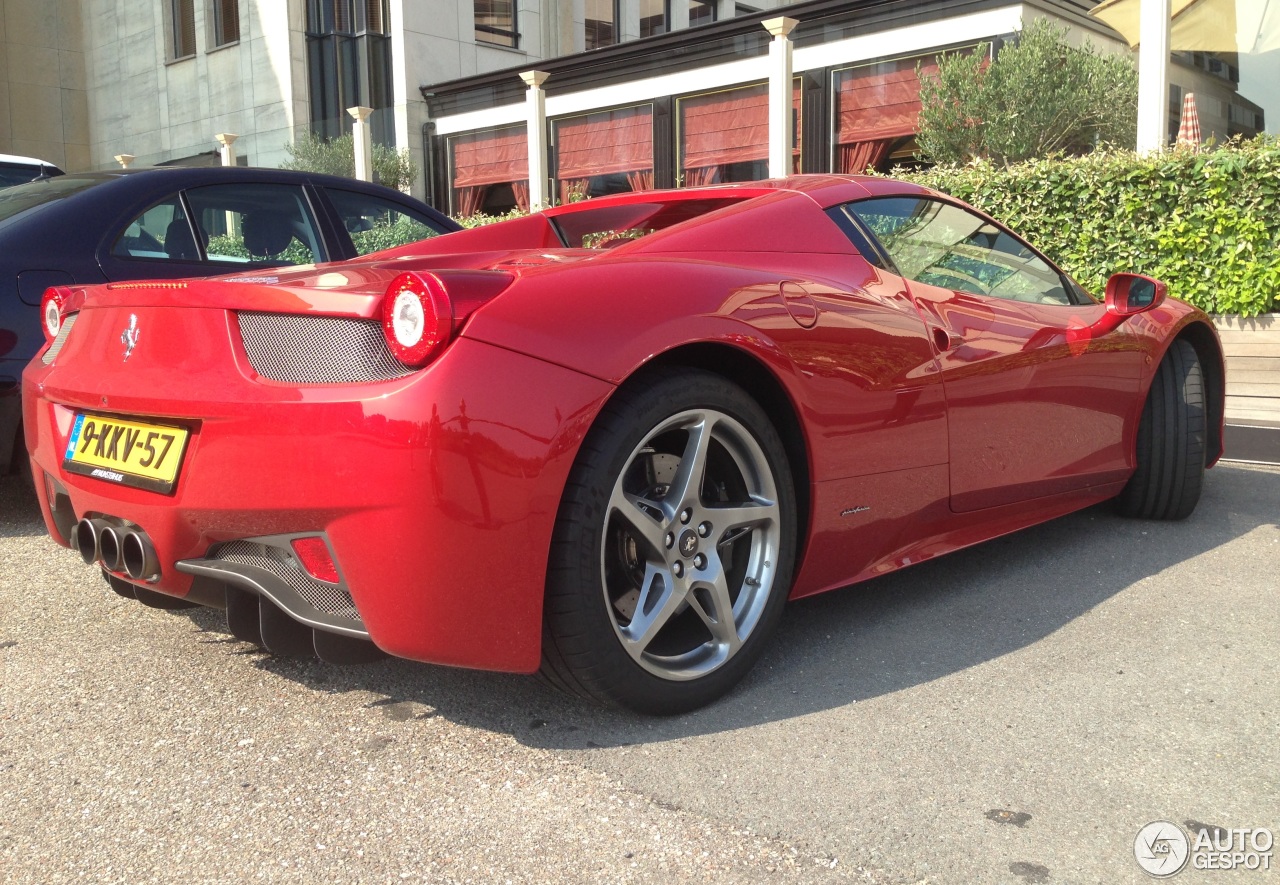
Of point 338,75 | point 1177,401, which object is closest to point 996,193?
point 1177,401

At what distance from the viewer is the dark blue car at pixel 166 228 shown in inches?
164

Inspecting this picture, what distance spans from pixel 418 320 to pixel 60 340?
4.37 ft

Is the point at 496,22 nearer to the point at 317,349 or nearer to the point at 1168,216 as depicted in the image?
the point at 1168,216

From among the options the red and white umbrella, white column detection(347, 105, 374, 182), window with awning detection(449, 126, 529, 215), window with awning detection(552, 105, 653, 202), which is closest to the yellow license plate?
the red and white umbrella

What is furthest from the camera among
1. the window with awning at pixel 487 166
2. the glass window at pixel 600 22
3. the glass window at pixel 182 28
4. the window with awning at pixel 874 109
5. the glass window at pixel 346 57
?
the glass window at pixel 600 22

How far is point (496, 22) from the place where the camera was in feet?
83.3

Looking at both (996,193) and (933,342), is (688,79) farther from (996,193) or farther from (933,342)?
(933,342)

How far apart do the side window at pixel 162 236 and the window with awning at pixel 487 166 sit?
1517cm

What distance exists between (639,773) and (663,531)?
1.65ft

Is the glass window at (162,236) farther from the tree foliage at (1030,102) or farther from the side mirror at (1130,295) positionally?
the tree foliage at (1030,102)

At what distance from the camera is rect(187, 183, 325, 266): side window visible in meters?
4.87

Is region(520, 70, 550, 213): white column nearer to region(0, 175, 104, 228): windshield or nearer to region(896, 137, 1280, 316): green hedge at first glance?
region(896, 137, 1280, 316): green hedge

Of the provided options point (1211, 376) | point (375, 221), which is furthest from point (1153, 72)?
point (375, 221)

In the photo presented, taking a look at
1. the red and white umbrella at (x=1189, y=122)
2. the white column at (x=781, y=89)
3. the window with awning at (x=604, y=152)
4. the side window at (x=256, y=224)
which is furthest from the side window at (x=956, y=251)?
the window with awning at (x=604, y=152)
